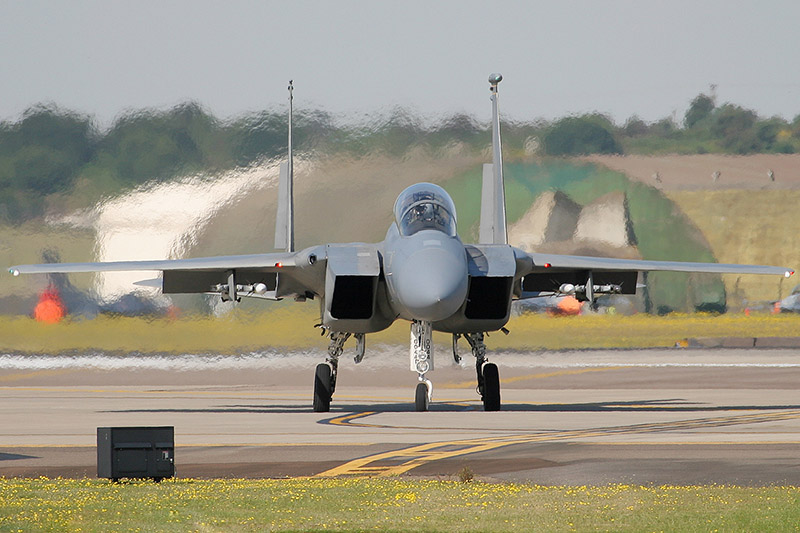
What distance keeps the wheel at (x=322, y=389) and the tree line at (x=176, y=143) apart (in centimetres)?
798

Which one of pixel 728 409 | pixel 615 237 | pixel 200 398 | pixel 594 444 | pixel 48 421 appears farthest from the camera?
pixel 615 237

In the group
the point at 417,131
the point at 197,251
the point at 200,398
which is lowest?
the point at 200,398

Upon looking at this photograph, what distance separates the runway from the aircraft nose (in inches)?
56.2

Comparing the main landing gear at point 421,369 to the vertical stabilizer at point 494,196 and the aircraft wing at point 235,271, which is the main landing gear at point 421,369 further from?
the vertical stabilizer at point 494,196

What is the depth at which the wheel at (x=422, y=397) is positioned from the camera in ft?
56.5

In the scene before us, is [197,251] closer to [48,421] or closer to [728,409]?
[48,421]

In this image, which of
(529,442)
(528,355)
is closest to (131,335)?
(528,355)

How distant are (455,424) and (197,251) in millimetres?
10803

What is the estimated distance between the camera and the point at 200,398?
73.0ft

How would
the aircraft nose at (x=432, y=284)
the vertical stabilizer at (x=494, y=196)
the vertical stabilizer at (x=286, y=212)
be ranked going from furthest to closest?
1. the vertical stabilizer at (x=286, y=212)
2. the vertical stabilizer at (x=494, y=196)
3. the aircraft nose at (x=432, y=284)

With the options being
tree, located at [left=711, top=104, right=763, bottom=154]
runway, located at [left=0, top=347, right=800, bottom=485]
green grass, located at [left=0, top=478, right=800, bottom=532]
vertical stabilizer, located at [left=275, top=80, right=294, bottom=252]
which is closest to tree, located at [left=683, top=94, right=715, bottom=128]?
tree, located at [left=711, top=104, right=763, bottom=154]

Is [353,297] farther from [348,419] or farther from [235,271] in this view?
[235,271]

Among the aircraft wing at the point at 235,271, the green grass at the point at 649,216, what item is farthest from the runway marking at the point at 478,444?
the green grass at the point at 649,216

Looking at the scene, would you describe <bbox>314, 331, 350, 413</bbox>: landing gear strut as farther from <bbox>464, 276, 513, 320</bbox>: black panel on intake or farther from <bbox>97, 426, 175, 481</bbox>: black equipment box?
<bbox>97, 426, 175, 481</bbox>: black equipment box
